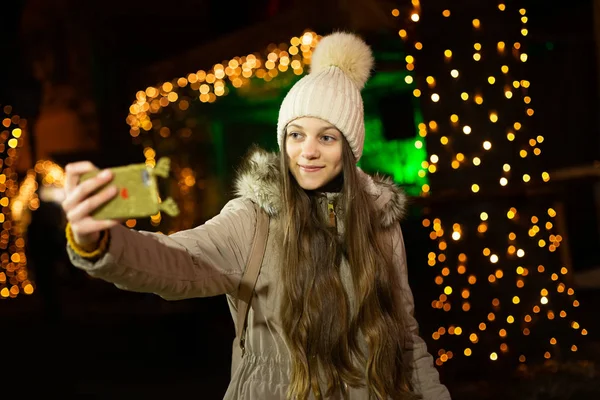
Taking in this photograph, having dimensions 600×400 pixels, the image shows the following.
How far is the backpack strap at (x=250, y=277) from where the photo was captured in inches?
84.0

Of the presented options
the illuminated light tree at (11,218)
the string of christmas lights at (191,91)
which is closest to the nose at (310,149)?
the string of christmas lights at (191,91)

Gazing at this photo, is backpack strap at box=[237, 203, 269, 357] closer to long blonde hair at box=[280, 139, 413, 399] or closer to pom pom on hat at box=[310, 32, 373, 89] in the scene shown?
long blonde hair at box=[280, 139, 413, 399]

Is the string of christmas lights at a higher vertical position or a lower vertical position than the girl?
higher

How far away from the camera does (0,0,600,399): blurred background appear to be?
456cm

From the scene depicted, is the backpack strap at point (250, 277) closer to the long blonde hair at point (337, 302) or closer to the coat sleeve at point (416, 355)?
the long blonde hair at point (337, 302)

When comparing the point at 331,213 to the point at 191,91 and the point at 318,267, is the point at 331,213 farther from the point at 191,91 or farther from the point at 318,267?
the point at 191,91

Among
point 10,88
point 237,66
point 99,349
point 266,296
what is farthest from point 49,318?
point 266,296

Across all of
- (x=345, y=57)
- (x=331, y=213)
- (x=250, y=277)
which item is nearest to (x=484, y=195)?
(x=345, y=57)

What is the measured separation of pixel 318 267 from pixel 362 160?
566cm

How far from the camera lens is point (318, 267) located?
2.23 meters

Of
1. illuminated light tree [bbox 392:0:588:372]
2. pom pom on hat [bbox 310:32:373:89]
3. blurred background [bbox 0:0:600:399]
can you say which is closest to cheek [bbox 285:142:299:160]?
pom pom on hat [bbox 310:32:373:89]

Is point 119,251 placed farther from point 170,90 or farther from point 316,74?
point 170,90

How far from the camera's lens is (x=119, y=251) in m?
1.56

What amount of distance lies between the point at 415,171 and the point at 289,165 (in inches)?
213
